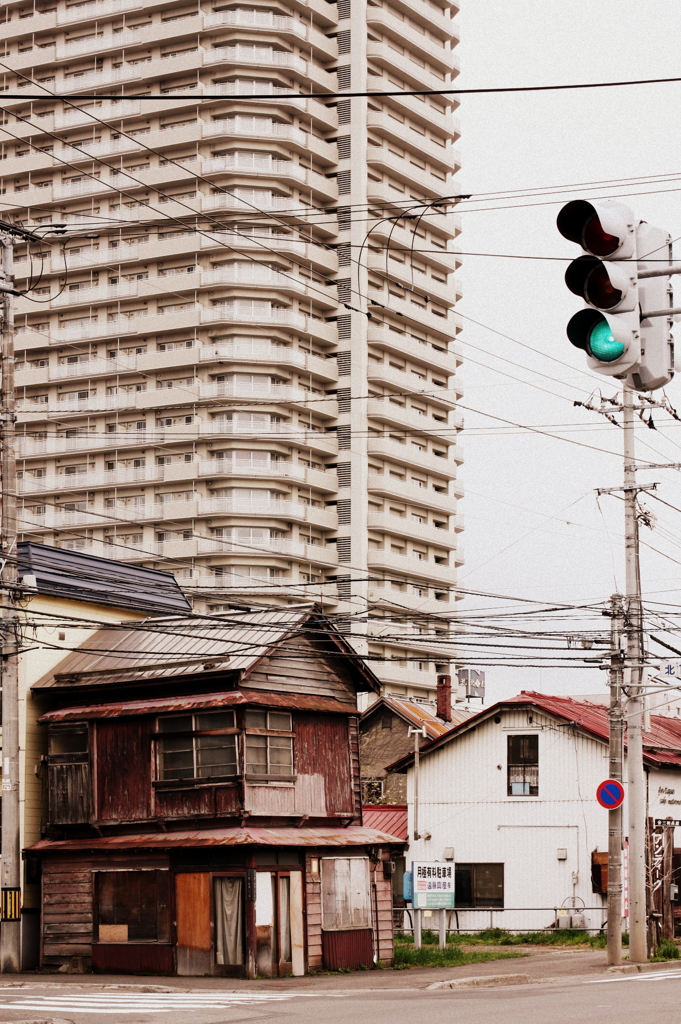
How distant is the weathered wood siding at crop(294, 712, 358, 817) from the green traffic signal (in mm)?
23980

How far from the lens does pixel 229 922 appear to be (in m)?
28.8

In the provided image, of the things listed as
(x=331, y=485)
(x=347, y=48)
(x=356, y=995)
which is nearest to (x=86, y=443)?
(x=331, y=485)

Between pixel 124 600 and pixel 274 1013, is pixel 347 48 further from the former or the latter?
pixel 274 1013

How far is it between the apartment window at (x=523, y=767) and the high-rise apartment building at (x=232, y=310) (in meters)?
32.3

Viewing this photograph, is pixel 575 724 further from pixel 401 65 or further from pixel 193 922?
pixel 401 65

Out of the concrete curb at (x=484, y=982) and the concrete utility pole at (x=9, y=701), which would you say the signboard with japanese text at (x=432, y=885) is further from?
the concrete utility pole at (x=9, y=701)

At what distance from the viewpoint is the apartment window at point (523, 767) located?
44219mm

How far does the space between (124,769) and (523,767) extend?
683 inches

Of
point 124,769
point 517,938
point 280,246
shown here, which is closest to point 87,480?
point 280,246

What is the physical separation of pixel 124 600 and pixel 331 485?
144 feet

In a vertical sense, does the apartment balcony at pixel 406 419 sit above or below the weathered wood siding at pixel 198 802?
above

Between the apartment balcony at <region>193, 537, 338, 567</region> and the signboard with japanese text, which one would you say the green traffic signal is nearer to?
the signboard with japanese text

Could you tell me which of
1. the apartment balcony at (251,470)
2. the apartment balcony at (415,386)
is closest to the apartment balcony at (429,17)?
the apartment balcony at (415,386)

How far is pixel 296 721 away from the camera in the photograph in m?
31.5
